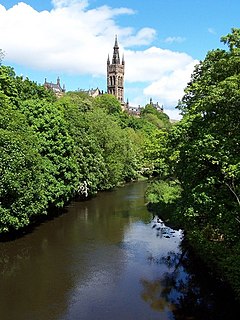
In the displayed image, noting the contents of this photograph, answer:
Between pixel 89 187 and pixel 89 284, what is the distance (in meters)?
29.7

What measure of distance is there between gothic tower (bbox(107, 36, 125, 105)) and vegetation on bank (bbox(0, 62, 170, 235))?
381 ft

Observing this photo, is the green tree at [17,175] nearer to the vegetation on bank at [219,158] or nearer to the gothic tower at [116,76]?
the vegetation on bank at [219,158]

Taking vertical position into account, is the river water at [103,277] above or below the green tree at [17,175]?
below

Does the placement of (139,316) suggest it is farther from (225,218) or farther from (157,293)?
(225,218)

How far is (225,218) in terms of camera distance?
19047 millimetres

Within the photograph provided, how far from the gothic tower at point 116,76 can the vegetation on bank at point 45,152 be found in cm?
11617

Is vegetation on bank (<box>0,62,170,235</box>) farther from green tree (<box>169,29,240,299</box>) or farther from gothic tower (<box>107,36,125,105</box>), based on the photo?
gothic tower (<box>107,36,125,105</box>)

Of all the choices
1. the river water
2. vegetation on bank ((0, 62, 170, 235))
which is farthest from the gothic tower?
the river water

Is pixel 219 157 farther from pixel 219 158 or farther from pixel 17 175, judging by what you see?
pixel 17 175

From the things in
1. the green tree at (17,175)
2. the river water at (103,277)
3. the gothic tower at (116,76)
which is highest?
the gothic tower at (116,76)

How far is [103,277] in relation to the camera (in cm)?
2431

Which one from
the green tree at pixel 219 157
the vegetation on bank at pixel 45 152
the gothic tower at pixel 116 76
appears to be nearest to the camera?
the green tree at pixel 219 157

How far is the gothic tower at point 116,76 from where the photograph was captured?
7064 inches

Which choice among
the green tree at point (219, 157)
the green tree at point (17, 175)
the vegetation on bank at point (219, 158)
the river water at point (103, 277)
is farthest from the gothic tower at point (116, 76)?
the green tree at point (219, 157)
